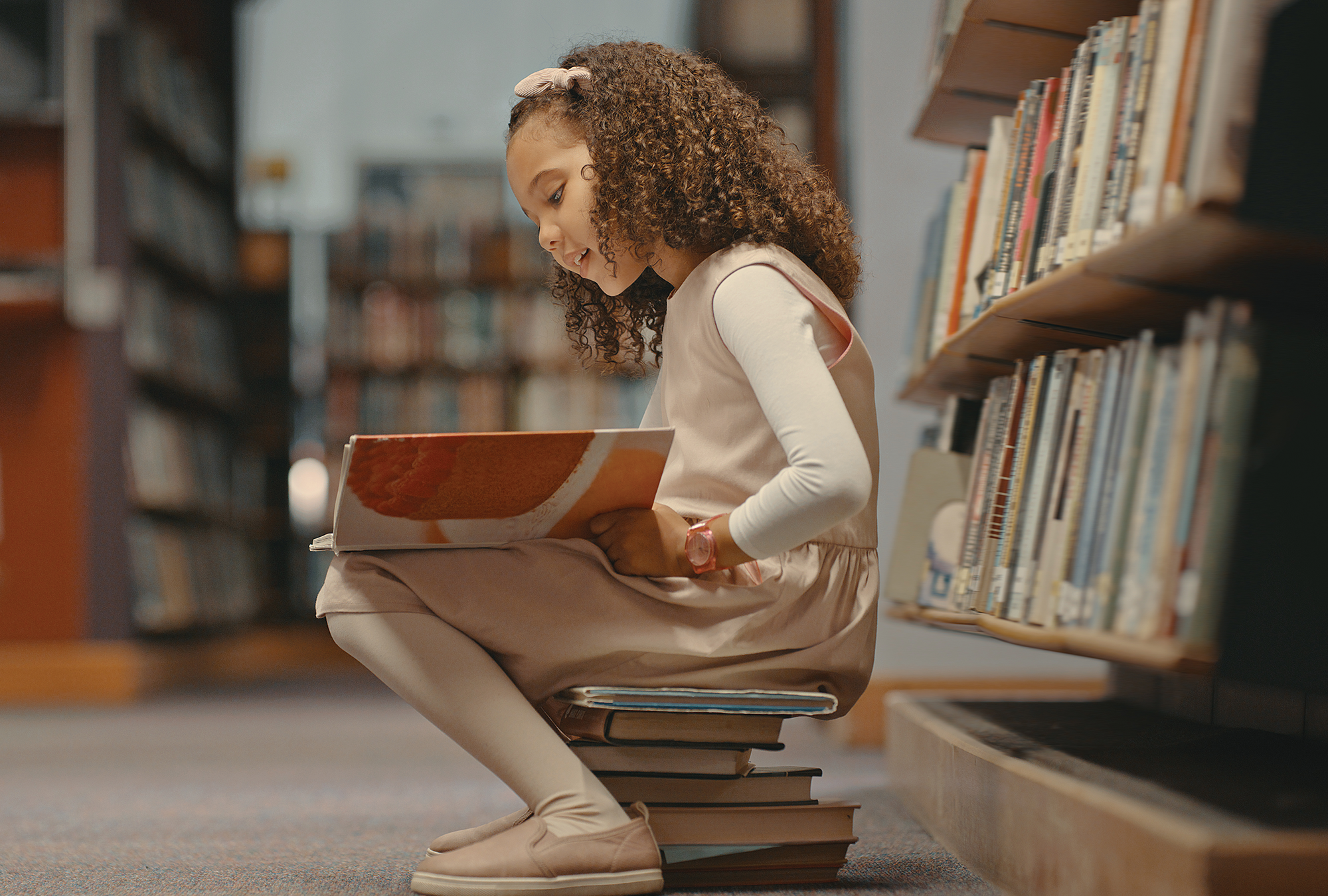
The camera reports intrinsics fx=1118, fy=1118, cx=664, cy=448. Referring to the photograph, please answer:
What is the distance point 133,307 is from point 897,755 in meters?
3.17

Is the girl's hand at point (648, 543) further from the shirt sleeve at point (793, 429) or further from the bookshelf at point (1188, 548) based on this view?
the bookshelf at point (1188, 548)

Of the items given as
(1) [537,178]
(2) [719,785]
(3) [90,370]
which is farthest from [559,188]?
(3) [90,370]

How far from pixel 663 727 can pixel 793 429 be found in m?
0.31

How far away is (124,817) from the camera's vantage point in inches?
63.9

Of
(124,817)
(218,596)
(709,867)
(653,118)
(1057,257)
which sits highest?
(653,118)

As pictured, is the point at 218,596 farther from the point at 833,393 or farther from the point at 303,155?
the point at 833,393

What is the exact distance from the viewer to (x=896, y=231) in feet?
7.88

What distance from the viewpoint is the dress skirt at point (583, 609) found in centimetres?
101

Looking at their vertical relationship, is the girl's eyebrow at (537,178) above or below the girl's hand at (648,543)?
above

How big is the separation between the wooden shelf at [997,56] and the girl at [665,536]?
375 mm

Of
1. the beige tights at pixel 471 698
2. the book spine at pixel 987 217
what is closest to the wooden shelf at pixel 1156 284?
the book spine at pixel 987 217

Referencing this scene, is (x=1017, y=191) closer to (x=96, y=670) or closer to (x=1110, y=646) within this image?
(x=1110, y=646)

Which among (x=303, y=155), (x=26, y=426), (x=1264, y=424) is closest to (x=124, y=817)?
(x=1264, y=424)

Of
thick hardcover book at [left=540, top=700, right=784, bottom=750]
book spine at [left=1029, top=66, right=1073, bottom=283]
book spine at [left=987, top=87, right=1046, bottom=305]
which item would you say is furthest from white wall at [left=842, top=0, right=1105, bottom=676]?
thick hardcover book at [left=540, top=700, right=784, bottom=750]
